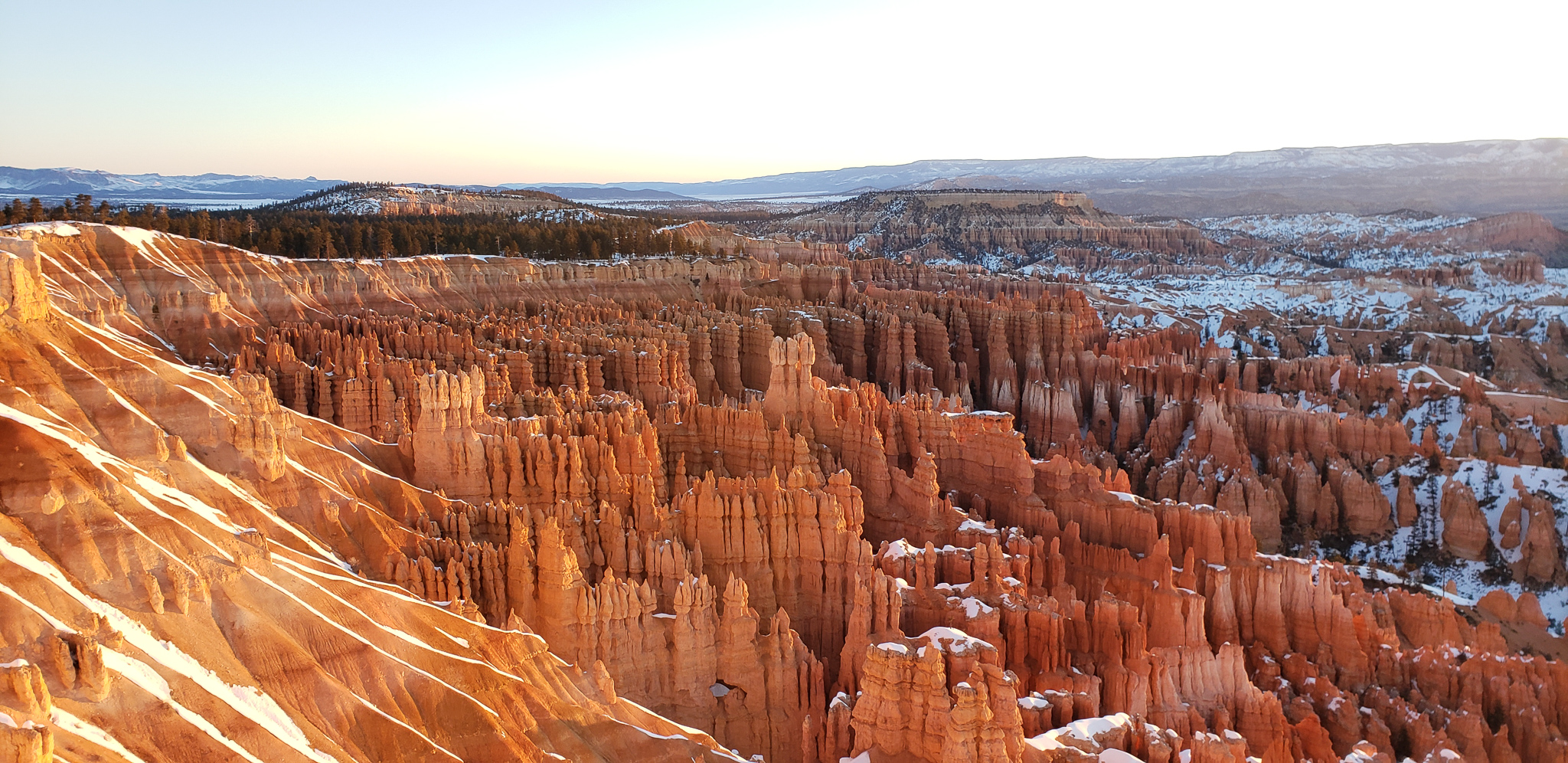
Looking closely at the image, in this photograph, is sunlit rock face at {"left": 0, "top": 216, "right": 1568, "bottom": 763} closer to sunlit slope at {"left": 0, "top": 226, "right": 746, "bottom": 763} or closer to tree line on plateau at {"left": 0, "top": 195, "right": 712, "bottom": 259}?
sunlit slope at {"left": 0, "top": 226, "right": 746, "bottom": 763}

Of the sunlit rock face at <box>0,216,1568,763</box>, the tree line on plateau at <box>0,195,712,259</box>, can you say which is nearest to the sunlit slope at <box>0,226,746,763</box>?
the sunlit rock face at <box>0,216,1568,763</box>

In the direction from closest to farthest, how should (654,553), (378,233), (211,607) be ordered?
(211,607) < (654,553) < (378,233)

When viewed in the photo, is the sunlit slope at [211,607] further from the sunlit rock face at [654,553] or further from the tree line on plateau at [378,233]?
the tree line on plateau at [378,233]

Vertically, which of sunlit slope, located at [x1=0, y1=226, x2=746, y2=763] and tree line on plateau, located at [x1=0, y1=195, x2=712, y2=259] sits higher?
tree line on plateau, located at [x1=0, y1=195, x2=712, y2=259]

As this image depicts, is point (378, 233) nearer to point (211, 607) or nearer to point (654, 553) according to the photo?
point (654, 553)

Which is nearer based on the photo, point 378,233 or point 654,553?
point 654,553


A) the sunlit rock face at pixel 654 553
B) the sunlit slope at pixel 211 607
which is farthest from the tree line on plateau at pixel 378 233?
the sunlit slope at pixel 211 607

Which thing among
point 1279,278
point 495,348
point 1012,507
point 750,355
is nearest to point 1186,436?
point 750,355

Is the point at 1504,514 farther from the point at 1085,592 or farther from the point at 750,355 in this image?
the point at 750,355

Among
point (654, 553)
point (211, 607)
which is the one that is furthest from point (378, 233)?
point (211, 607)
